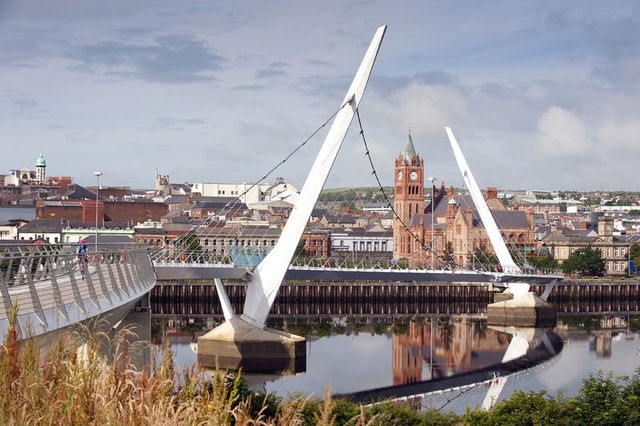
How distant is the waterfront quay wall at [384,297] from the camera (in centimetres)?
7600

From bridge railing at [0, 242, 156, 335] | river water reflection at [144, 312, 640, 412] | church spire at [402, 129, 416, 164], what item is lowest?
river water reflection at [144, 312, 640, 412]

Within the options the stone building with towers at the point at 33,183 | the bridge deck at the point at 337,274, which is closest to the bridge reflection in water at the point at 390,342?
the bridge deck at the point at 337,274

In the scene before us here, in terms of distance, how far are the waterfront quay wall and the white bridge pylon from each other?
94.3ft

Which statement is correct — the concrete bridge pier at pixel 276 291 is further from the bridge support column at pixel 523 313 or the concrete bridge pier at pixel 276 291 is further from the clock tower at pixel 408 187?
the clock tower at pixel 408 187

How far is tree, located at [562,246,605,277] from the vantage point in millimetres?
103062

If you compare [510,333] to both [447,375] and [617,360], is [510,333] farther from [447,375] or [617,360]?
[447,375]

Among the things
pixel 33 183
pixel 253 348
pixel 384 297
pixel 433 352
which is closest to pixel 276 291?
pixel 253 348

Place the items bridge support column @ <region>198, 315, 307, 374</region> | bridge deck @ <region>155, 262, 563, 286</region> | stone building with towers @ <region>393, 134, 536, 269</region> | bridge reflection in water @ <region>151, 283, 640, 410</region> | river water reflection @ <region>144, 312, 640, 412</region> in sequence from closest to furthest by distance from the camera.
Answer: river water reflection @ <region>144, 312, 640, 412</region>
bridge reflection in water @ <region>151, 283, 640, 410</region>
bridge support column @ <region>198, 315, 307, 374</region>
bridge deck @ <region>155, 262, 563, 286</region>
stone building with towers @ <region>393, 134, 536, 269</region>

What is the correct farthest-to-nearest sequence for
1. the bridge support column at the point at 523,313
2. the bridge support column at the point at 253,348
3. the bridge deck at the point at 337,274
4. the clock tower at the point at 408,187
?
the clock tower at the point at 408,187 → the bridge support column at the point at 523,313 → the bridge deck at the point at 337,274 → the bridge support column at the point at 253,348

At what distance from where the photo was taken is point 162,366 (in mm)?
6957

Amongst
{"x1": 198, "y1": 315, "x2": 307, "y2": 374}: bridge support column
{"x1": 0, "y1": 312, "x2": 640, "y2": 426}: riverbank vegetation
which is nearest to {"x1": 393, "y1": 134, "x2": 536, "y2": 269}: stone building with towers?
{"x1": 198, "y1": 315, "x2": 307, "y2": 374}: bridge support column

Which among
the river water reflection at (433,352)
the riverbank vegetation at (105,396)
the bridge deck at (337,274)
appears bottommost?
the river water reflection at (433,352)

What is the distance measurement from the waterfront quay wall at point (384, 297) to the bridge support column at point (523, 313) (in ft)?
29.8

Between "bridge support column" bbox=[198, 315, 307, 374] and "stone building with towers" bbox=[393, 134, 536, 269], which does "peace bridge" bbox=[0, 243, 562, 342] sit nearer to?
"bridge support column" bbox=[198, 315, 307, 374]
